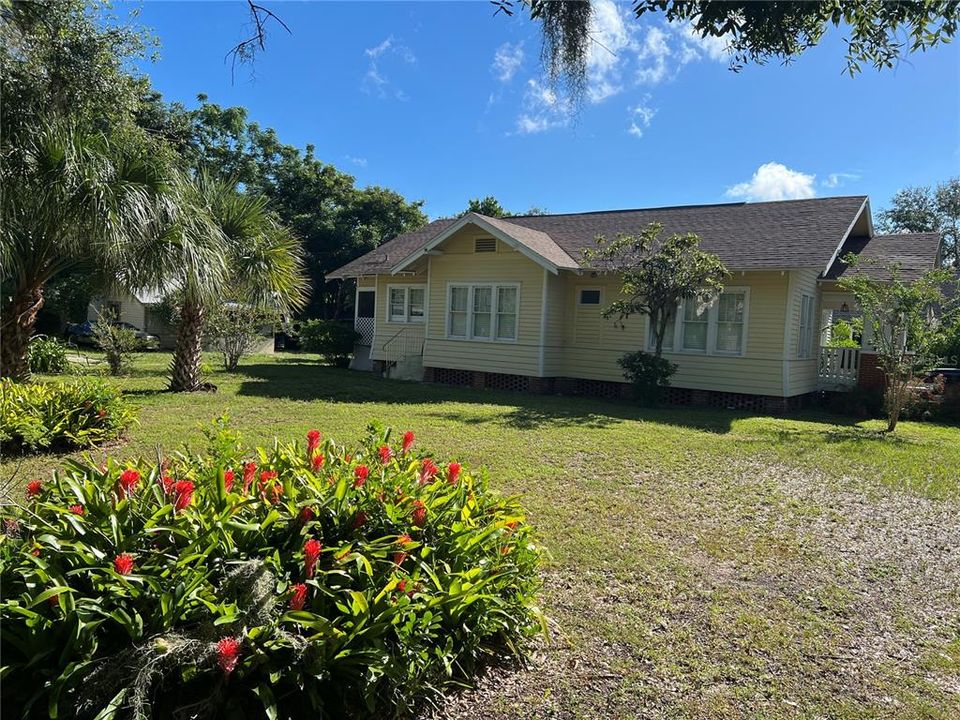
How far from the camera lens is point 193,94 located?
35875mm

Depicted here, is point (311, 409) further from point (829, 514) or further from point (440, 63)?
point (829, 514)

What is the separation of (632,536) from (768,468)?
3.64 m

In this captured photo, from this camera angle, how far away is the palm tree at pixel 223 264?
1049 cm

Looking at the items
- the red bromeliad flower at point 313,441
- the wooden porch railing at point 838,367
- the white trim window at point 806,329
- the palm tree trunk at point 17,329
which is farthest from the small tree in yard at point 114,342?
the wooden porch railing at point 838,367

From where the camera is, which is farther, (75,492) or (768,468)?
(768,468)

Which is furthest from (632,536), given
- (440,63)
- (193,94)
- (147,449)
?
(193,94)

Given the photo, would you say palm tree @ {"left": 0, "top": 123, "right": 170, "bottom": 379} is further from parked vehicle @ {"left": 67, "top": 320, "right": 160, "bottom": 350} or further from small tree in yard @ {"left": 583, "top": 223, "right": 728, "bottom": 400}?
parked vehicle @ {"left": 67, "top": 320, "right": 160, "bottom": 350}

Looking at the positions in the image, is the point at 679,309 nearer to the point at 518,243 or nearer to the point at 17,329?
the point at 518,243

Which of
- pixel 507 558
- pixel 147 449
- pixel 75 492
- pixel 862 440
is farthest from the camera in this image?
pixel 862 440

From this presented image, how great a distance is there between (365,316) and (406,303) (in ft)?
14.5

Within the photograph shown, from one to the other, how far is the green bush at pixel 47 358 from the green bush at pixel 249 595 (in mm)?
14991

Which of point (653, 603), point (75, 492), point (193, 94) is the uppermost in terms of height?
point (193, 94)

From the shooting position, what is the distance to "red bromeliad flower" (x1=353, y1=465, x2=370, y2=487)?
3291 mm

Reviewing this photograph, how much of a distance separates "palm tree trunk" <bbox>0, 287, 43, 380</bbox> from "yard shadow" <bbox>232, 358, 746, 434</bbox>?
4.32 m
